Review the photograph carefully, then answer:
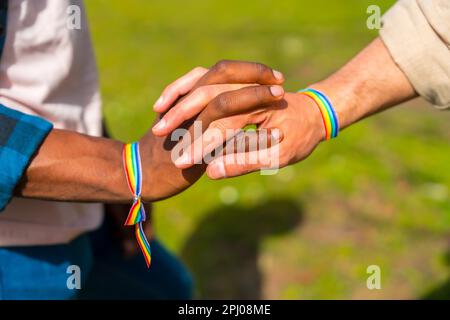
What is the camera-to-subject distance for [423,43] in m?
2.27

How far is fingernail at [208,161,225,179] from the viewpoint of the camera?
209 centimetres

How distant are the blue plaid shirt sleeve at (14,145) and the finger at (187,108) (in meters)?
0.38

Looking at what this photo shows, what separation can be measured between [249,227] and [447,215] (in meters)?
1.28

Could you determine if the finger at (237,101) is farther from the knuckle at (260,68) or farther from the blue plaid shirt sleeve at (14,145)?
the blue plaid shirt sleeve at (14,145)

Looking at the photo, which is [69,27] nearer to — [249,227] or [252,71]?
[252,71]

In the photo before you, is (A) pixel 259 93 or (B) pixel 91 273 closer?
(A) pixel 259 93

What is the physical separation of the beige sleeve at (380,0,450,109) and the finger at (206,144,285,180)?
0.56 metres

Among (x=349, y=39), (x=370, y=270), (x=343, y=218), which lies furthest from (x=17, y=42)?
(x=349, y=39)

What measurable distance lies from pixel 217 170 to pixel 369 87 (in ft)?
2.29

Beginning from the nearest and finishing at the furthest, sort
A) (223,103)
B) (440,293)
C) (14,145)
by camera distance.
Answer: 1. (14,145)
2. (223,103)
3. (440,293)

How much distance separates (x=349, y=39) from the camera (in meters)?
6.86

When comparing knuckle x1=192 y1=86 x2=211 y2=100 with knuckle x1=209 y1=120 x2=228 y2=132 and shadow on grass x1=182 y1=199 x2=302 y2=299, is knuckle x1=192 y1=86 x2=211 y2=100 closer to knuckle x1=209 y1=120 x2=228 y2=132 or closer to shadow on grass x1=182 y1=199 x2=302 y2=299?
knuckle x1=209 y1=120 x2=228 y2=132

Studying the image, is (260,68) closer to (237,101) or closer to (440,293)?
(237,101)

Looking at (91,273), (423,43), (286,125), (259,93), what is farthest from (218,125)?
(91,273)
